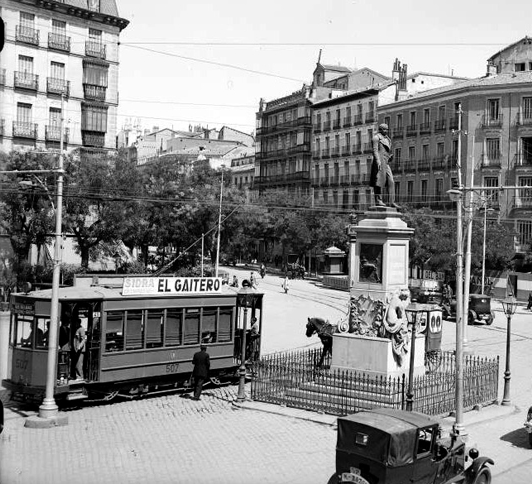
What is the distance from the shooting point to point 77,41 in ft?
158

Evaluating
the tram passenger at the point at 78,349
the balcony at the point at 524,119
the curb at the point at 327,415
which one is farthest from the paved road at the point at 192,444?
the balcony at the point at 524,119

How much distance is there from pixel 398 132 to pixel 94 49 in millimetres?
30635

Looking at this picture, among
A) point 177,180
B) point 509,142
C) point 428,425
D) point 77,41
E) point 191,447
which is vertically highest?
point 77,41

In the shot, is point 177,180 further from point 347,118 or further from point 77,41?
point 347,118

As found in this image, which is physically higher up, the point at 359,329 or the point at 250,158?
the point at 250,158

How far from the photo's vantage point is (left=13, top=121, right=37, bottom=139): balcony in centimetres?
4509

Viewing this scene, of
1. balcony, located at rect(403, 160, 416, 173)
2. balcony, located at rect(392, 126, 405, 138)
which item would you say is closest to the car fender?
balcony, located at rect(403, 160, 416, 173)

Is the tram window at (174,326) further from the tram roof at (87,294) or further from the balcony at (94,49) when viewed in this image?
the balcony at (94,49)

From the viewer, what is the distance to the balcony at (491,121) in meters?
58.6

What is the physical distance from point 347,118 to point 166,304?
61.8 metres

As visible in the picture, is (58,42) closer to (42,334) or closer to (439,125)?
(439,125)

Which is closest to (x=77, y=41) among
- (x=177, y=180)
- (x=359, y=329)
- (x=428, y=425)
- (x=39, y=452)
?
(x=177, y=180)

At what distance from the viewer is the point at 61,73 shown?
156 ft

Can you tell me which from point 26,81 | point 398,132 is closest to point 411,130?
point 398,132
